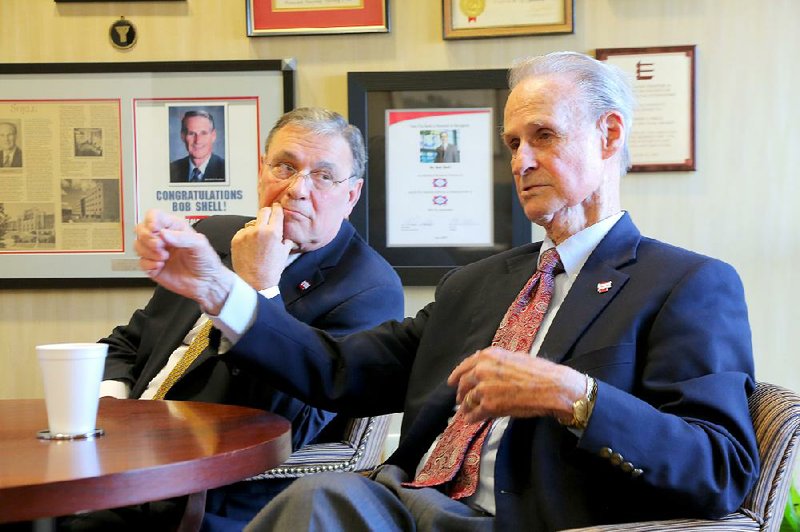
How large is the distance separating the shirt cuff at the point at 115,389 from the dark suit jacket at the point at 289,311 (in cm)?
2

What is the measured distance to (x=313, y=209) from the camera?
264cm

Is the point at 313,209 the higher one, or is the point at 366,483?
the point at 313,209

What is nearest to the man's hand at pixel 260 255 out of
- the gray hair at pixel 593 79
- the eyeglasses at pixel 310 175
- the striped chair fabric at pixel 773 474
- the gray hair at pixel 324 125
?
the eyeglasses at pixel 310 175

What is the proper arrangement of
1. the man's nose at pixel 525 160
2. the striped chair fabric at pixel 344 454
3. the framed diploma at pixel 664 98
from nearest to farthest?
the man's nose at pixel 525 160
the striped chair fabric at pixel 344 454
the framed diploma at pixel 664 98

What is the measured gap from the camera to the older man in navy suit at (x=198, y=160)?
3.74m

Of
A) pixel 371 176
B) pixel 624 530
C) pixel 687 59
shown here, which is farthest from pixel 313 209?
pixel 687 59

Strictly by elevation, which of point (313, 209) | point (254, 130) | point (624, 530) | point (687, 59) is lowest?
point (624, 530)

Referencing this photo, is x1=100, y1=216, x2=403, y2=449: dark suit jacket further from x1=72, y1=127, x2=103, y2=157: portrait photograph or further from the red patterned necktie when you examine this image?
x1=72, y1=127, x2=103, y2=157: portrait photograph

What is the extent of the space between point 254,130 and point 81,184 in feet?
2.41

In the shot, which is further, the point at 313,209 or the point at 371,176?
the point at 371,176

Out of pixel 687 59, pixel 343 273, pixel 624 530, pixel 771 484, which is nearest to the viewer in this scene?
pixel 624 530

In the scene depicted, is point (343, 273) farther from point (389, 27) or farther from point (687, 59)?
point (687, 59)

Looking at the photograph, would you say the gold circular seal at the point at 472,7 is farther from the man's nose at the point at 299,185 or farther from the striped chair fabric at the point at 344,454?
the striped chair fabric at the point at 344,454

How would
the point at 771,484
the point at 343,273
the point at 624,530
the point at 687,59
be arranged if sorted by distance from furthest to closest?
the point at 687,59 → the point at 343,273 → the point at 771,484 → the point at 624,530
